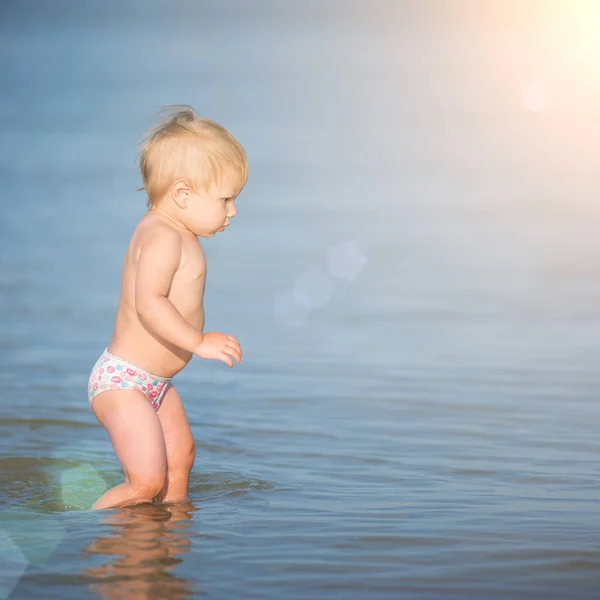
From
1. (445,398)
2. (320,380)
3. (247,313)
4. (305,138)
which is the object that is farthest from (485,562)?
(305,138)

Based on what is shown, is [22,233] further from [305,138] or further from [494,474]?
[494,474]

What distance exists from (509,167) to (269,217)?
3880mm

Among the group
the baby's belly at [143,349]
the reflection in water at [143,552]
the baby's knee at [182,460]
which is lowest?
the reflection in water at [143,552]

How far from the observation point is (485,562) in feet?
8.97

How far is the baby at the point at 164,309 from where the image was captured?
3354mm

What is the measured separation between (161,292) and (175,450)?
54 centimetres

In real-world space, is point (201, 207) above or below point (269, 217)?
below

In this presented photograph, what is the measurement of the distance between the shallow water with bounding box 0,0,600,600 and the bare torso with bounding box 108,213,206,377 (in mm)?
469

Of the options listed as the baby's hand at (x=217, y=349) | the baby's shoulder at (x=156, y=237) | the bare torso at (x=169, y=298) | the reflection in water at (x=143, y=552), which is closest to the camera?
the reflection in water at (x=143, y=552)

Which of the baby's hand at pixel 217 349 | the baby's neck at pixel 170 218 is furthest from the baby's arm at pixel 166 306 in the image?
the baby's neck at pixel 170 218

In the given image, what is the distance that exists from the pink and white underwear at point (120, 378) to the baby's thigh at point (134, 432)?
0.02 meters

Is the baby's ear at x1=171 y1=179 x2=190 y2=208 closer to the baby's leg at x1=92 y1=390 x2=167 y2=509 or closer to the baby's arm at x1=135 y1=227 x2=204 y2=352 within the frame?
the baby's arm at x1=135 y1=227 x2=204 y2=352

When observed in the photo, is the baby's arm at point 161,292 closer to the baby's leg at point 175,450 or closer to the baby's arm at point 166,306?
the baby's arm at point 166,306

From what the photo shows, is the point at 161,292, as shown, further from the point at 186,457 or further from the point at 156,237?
the point at 186,457
